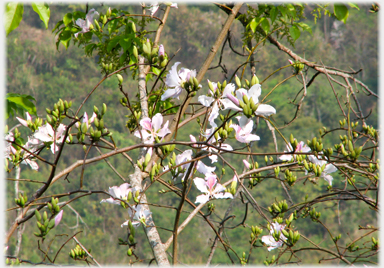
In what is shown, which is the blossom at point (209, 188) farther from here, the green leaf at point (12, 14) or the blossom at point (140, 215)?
the green leaf at point (12, 14)

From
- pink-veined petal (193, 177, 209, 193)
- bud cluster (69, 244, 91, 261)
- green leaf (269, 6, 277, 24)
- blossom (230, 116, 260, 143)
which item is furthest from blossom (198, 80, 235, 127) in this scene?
bud cluster (69, 244, 91, 261)

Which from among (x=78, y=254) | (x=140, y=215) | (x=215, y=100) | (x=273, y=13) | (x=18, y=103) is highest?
(x=273, y=13)

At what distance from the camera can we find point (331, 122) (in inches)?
410

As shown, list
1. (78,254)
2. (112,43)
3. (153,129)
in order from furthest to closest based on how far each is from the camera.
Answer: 1. (112,43)
2. (78,254)
3. (153,129)

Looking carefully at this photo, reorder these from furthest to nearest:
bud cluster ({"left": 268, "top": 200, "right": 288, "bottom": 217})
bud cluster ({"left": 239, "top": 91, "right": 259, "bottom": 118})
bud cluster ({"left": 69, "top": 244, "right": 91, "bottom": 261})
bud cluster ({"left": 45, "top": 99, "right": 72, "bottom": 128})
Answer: bud cluster ({"left": 268, "top": 200, "right": 288, "bottom": 217}) → bud cluster ({"left": 69, "top": 244, "right": 91, "bottom": 261}) → bud cluster ({"left": 45, "top": 99, "right": 72, "bottom": 128}) → bud cluster ({"left": 239, "top": 91, "right": 259, "bottom": 118})

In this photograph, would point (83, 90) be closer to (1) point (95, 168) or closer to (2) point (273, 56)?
(1) point (95, 168)

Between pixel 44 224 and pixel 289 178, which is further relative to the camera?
pixel 289 178

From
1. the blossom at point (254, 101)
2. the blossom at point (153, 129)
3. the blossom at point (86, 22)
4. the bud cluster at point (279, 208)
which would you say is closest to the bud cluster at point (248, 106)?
the blossom at point (254, 101)

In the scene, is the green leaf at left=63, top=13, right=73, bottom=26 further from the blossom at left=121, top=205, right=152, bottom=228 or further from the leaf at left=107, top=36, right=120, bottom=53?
the blossom at left=121, top=205, right=152, bottom=228

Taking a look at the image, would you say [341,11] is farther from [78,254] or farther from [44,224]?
[78,254]

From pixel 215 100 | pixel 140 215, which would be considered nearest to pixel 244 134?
pixel 215 100

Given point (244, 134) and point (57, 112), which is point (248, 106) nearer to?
point (244, 134)

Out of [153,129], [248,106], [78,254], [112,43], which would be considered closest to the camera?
[248,106]

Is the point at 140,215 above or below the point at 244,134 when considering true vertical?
below
